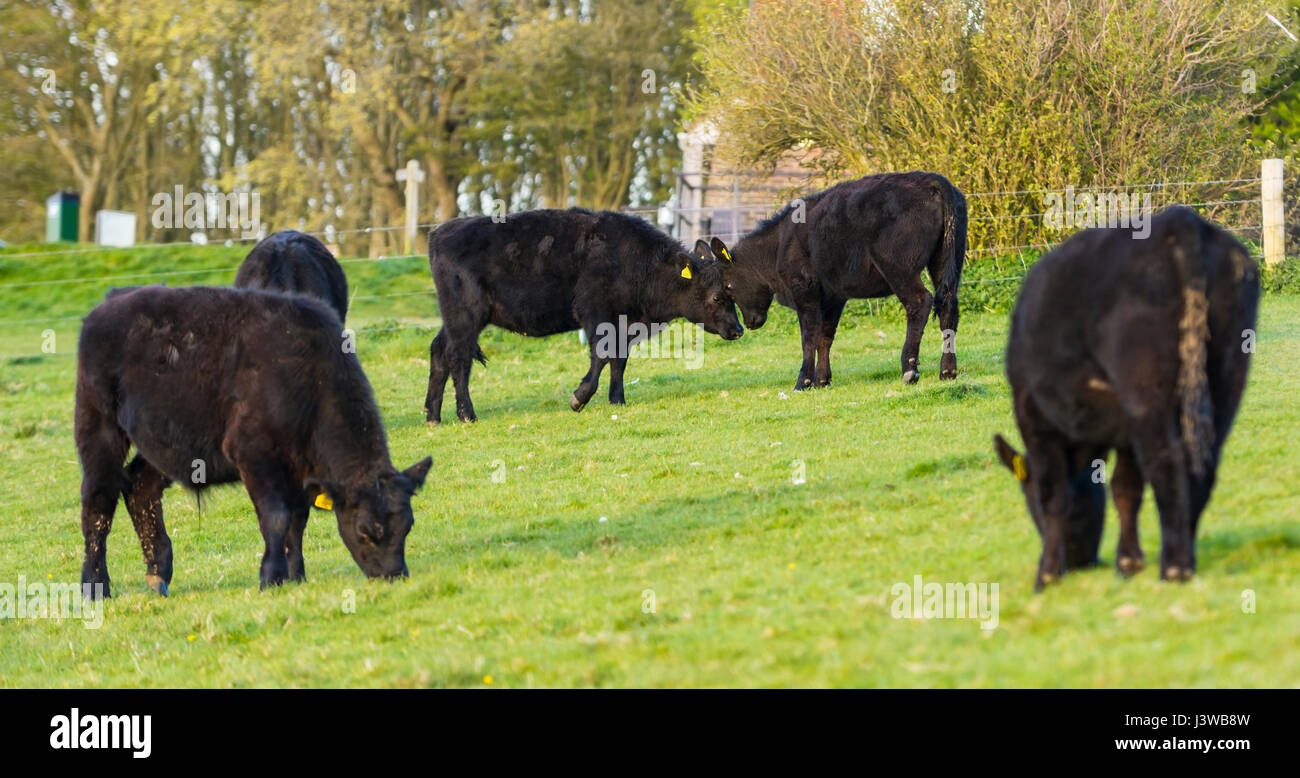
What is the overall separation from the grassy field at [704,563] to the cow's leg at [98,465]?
1.85ft

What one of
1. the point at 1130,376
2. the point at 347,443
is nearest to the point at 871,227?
the point at 347,443

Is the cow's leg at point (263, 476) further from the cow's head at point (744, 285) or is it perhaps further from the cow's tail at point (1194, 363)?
the cow's head at point (744, 285)

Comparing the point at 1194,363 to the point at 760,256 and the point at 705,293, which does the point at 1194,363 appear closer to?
the point at 705,293

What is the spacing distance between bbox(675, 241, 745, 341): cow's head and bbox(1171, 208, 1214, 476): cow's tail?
1061cm

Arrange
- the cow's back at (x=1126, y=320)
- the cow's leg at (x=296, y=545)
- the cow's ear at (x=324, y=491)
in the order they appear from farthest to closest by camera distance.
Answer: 1. the cow's leg at (x=296, y=545)
2. the cow's ear at (x=324, y=491)
3. the cow's back at (x=1126, y=320)

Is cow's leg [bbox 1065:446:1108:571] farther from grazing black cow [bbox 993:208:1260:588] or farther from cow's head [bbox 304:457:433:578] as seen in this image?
cow's head [bbox 304:457:433:578]

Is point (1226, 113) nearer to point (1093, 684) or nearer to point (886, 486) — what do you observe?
point (886, 486)

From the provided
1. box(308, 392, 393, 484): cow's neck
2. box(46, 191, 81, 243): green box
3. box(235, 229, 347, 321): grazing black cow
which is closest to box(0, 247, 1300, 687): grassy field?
box(308, 392, 393, 484): cow's neck

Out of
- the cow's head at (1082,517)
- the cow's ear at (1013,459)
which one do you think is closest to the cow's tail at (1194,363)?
the cow's head at (1082,517)

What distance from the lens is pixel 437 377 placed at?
16047mm

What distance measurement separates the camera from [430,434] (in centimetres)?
1517

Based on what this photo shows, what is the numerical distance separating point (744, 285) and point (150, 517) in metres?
8.65

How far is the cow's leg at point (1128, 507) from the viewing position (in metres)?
6.12
